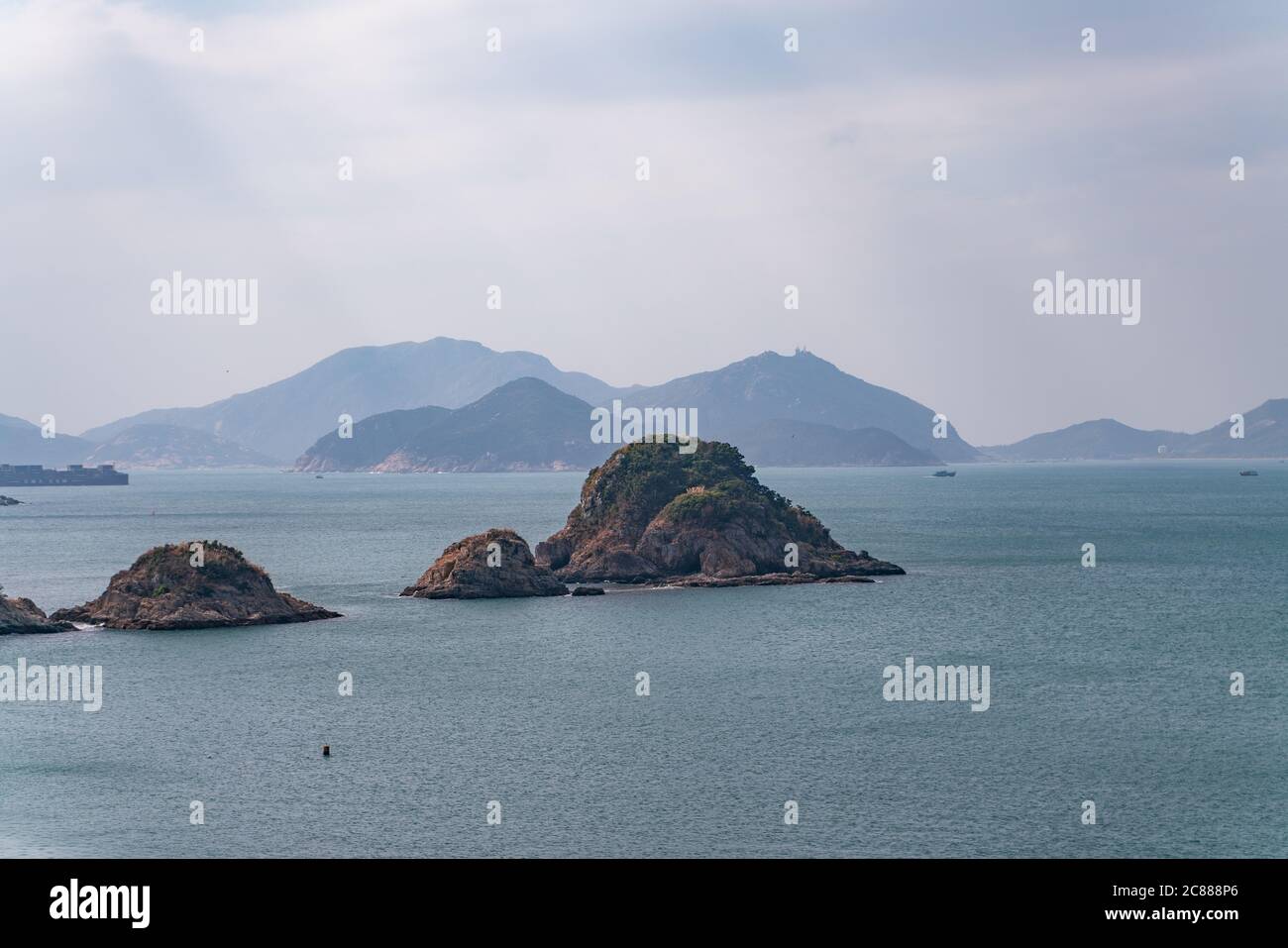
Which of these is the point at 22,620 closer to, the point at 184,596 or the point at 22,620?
the point at 22,620

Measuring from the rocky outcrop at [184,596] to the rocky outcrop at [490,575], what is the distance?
1756cm

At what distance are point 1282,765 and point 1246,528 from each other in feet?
504

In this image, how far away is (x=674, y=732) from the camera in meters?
64.7

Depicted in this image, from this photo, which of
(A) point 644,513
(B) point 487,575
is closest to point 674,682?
(B) point 487,575

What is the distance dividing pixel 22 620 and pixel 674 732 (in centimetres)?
5398

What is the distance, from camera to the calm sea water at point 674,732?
4794cm

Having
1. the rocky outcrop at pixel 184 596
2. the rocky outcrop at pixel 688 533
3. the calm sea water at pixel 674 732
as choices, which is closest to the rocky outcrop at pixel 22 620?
the calm sea water at pixel 674 732

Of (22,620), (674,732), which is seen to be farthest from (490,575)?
(674,732)

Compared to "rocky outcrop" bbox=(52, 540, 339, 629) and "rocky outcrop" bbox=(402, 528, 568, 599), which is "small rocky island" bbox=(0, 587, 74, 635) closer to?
"rocky outcrop" bbox=(52, 540, 339, 629)

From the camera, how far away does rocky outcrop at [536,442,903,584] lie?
12719cm

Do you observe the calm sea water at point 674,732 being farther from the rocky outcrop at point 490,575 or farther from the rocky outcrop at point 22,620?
the rocky outcrop at point 490,575

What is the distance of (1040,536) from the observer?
185750 mm

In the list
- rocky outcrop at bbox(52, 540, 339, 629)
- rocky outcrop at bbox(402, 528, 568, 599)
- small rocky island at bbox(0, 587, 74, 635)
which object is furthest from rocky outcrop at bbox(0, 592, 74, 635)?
rocky outcrop at bbox(402, 528, 568, 599)

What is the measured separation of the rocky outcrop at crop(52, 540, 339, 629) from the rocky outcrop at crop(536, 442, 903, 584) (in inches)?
1385
